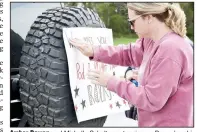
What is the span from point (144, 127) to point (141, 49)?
0.69 ft

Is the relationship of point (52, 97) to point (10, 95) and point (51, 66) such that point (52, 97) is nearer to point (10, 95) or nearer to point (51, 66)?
point (51, 66)

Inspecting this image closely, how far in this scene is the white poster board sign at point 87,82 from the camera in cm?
83

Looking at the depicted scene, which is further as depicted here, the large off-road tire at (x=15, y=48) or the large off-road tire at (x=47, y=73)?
the large off-road tire at (x=15, y=48)

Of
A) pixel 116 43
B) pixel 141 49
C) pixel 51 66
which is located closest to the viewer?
pixel 51 66

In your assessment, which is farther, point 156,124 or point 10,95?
point 10,95

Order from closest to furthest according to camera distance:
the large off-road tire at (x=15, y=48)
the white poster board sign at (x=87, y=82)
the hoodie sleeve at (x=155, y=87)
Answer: the hoodie sleeve at (x=155, y=87), the white poster board sign at (x=87, y=82), the large off-road tire at (x=15, y=48)

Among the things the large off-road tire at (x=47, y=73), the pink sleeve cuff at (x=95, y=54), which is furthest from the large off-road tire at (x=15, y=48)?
the pink sleeve cuff at (x=95, y=54)

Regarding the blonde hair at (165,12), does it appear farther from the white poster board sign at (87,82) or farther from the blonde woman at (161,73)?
the white poster board sign at (87,82)

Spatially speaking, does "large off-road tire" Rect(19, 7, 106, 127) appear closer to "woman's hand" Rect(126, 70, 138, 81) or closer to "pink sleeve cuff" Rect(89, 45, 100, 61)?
"pink sleeve cuff" Rect(89, 45, 100, 61)

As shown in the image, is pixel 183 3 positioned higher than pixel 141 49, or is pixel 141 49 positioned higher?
pixel 183 3

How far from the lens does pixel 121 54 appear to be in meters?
0.92

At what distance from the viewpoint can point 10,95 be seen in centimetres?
92

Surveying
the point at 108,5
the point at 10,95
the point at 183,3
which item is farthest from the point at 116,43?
the point at 10,95

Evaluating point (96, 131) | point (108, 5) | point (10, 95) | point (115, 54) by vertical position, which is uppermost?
point (108, 5)
